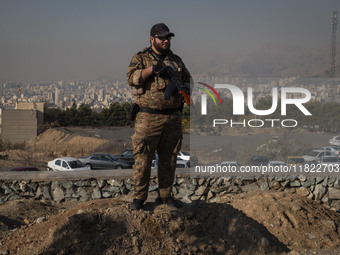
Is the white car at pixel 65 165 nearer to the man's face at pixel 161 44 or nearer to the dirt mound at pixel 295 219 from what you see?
the dirt mound at pixel 295 219

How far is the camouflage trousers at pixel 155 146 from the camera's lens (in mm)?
5730

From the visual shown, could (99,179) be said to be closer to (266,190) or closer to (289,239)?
(266,190)

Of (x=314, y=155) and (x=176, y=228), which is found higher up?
(x=176, y=228)

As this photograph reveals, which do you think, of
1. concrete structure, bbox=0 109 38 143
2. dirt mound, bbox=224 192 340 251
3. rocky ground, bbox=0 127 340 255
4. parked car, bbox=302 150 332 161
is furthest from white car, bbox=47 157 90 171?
concrete structure, bbox=0 109 38 143

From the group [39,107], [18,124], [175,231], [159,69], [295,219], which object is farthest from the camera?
[39,107]

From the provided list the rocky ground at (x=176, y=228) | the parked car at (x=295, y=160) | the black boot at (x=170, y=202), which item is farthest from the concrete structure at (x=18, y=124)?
the black boot at (x=170, y=202)

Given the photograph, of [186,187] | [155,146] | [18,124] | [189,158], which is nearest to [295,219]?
[186,187]

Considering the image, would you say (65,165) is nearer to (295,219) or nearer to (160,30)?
(295,219)

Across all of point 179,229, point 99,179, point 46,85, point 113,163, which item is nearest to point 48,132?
point 113,163

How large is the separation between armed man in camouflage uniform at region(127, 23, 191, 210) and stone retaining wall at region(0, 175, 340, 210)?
3.35 metres

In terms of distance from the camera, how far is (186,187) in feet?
30.9

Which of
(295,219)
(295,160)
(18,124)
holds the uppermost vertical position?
(295,219)

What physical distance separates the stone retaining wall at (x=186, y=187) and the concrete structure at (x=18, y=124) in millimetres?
63319

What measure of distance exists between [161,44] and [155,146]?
124cm
